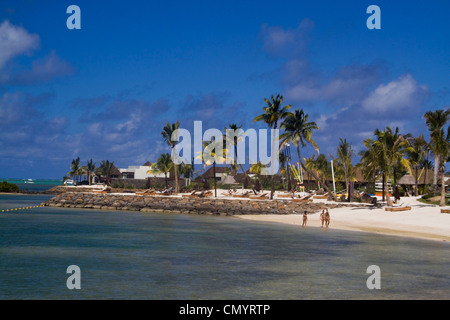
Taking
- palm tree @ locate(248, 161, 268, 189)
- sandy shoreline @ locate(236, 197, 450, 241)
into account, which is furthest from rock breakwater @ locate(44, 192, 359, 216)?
palm tree @ locate(248, 161, 268, 189)

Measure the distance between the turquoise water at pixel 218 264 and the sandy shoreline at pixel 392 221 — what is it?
374cm

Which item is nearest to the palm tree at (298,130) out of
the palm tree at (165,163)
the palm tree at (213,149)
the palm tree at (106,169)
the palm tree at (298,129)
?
the palm tree at (298,129)

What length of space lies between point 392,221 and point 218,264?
25354 millimetres

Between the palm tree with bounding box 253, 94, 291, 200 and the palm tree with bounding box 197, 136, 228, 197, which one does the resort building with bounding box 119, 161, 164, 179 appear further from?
the palm tree with bounding box 253, 94, 291, 200

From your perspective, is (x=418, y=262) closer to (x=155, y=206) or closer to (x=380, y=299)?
(x=380, y=299)

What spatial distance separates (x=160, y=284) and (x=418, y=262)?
12.7 metres

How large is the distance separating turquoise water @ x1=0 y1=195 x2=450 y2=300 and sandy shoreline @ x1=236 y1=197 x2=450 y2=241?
3736 millimetres

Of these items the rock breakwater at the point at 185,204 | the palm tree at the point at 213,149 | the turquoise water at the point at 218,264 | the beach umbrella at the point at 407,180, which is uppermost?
the palm tree at the point at 213,149

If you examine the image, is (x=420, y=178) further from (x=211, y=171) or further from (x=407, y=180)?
(x=211, y=171)

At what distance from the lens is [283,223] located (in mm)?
45812

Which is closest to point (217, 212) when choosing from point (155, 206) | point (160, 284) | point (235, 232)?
point (155, 206)

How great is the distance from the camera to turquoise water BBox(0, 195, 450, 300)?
651 inches

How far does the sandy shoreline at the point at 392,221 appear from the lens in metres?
36.0

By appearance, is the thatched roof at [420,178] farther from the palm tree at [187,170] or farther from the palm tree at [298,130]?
the palm tree at [187,170]
